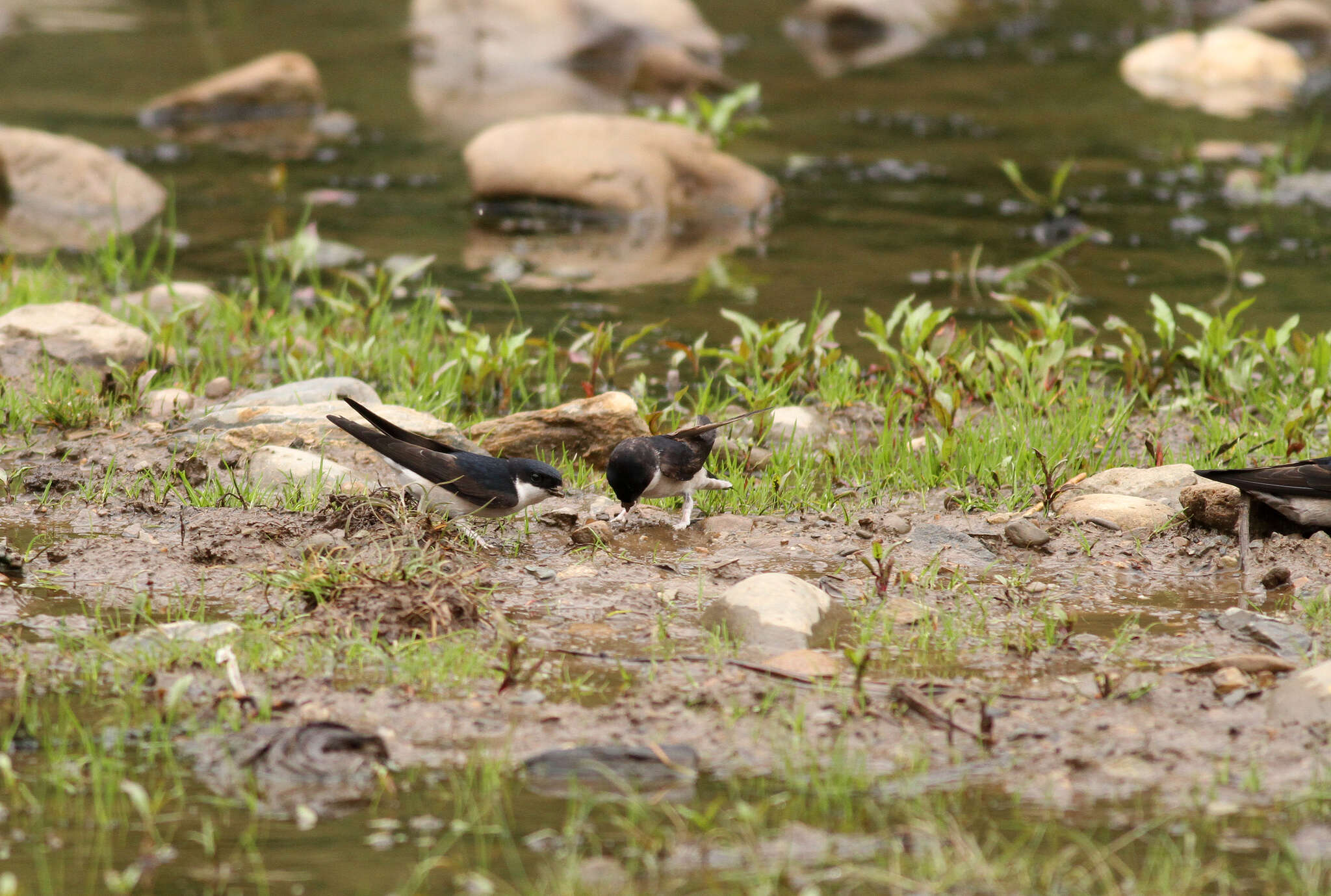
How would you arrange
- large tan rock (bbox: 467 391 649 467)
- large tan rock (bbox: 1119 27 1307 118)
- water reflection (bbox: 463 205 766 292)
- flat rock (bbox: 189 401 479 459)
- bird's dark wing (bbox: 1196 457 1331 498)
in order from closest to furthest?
bird's dark wing (bbox: 1196 457 1331 498) → flat rock (bbox: 189 401 479 459) → large tan rock (bbox: 467 391 649 467) → water reflection (bbox: 463 205 766 292) → large tan rock (bbox: 1119 27 1307 118)

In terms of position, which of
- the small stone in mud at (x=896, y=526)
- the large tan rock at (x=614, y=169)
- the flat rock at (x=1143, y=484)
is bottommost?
the small stone in mud at (x=896, y=526)

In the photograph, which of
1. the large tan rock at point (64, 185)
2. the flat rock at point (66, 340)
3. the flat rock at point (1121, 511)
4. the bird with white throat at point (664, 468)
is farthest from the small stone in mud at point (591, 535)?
the large tan rock at point (64, 185)

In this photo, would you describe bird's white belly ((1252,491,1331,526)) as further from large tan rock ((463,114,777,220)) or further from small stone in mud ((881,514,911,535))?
large tan rock ((463,114,777,220))

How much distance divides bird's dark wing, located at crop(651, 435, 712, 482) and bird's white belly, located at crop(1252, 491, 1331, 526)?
1.96 metres

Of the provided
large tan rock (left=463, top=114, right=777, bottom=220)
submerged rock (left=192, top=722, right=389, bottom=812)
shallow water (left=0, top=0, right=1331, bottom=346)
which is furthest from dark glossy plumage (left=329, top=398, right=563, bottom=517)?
large tan rock (left=463, top=114, right=777, bottom=220)

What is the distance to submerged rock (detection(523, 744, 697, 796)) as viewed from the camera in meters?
3.22

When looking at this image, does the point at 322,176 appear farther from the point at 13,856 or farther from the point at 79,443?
the point at 13,856

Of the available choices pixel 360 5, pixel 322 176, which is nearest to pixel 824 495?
pixel 322 176

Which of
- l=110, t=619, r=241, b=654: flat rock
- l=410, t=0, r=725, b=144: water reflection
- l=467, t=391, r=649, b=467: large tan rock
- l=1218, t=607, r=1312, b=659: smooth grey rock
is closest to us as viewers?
l=110, t=619, r=241, b=654: flat rock

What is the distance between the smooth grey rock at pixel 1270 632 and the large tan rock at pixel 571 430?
100.0 inches

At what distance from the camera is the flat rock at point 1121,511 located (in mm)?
5012

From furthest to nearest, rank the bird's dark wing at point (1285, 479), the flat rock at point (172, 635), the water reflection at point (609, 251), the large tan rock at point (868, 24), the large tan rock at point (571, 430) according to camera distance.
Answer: the large tan rock at point (868, 24)
the water reflection at point (609, 251)
the large tan rock at point (571, 430)
the bird's dark wing at point (1285, 479)
the flat rock at point (172, 635)

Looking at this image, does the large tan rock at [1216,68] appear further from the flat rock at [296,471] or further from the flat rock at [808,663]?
the flat rock at [808,663]

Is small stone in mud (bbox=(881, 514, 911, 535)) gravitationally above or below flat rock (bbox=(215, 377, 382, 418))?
below
